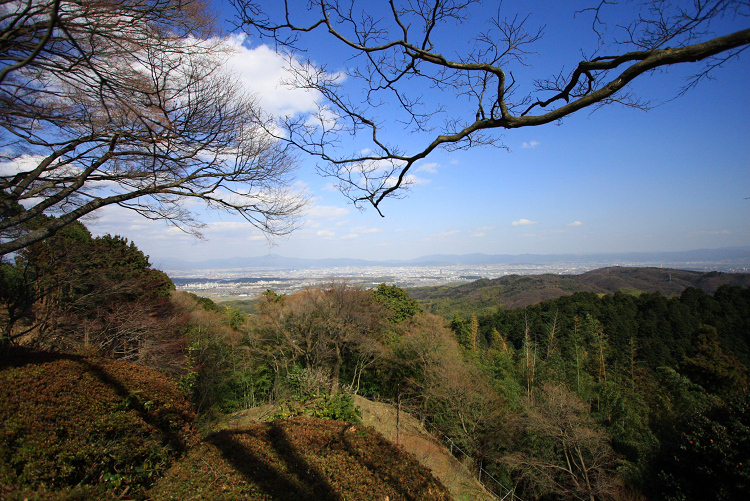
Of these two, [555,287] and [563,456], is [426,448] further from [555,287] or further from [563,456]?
[555,287]

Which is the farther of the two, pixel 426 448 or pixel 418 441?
pixel 418 441

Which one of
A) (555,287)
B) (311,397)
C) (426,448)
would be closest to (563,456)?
(426,448)

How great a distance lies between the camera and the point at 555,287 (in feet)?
186

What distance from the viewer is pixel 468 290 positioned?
66.9m

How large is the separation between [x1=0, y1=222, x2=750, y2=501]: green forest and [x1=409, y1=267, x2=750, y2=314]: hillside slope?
2486cm

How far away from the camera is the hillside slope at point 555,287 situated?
4772 centimetres

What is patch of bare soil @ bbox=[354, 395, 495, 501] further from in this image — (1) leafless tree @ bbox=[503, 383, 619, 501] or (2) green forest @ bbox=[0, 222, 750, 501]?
(1) leafless tree @ bbox=[503, 383, 619, 501]

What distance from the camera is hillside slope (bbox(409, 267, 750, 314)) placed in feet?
157

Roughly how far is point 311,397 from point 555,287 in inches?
2404

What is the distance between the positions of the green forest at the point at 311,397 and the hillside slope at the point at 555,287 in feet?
81.6

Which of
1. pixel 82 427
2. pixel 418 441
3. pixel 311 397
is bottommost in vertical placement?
pixel 418 441

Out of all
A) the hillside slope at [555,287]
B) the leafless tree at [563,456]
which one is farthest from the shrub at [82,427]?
the hillside slope at [555,287]

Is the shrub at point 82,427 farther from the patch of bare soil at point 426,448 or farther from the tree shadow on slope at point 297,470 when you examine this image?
the patch of bare soil at point 426,448

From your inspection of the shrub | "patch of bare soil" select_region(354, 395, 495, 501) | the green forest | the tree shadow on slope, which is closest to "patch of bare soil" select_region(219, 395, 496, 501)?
"patch of bare soil" select_region(354, 395, 495, 501)
